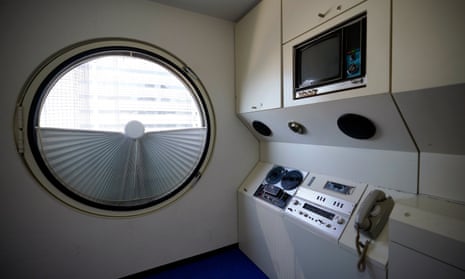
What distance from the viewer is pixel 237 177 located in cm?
213

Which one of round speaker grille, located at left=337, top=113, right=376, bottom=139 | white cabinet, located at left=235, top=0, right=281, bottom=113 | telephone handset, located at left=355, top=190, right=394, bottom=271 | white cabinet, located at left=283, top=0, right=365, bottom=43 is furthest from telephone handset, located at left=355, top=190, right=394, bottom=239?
white cabinet, located at left=283, top=0, right=365, bottom=43

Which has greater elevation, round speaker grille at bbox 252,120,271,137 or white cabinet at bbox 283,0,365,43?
white cabinet at bbox 283,0,365,43

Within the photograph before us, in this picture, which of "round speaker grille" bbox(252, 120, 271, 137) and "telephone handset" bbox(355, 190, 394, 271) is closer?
"telephone handset" bbox(355, 190, 394, 271)

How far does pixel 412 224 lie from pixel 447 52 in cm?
64

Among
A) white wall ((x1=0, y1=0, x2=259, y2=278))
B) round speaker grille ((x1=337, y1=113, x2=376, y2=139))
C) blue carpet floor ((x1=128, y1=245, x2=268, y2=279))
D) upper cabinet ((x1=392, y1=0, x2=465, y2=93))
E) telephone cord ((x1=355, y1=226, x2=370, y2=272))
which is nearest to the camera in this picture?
upper cabinet ((x1=392, y1=0, x2=465, y2=93))

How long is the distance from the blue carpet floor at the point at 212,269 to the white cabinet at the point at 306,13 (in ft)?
6.33

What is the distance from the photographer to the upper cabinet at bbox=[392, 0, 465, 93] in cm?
70

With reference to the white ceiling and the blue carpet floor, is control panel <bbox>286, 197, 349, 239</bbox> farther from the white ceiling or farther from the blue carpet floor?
the white ceiling

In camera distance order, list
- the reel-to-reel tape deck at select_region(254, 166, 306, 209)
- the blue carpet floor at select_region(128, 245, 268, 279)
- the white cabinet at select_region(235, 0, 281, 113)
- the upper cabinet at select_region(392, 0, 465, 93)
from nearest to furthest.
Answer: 1. the upper cabinet at select_region(392, 0, 465, 93)
2. the white cabinet at select_region(235, 0, 281, 113)
3. the reel-to-reel tape deck at select_region(254, 166, 306, 209)
4. the blue carpet floor at select_region(128, 245, 268, 279)

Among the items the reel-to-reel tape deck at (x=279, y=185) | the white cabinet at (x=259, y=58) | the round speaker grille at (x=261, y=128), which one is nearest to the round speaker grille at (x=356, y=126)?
the white cabinet at (x=259, y=58)

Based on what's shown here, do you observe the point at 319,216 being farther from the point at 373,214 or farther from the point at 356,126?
the point at 356,126

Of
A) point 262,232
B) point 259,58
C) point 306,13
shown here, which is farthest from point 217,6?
point 262,232

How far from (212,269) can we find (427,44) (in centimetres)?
211

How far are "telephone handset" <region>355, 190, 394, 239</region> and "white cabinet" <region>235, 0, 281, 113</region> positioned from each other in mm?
800
